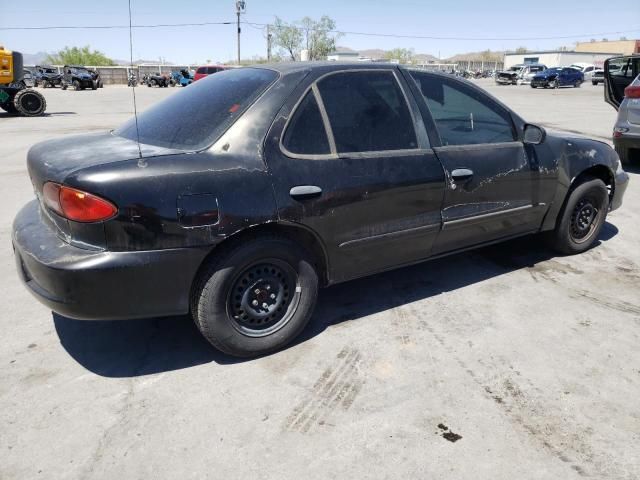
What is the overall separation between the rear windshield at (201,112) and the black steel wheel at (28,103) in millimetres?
15669

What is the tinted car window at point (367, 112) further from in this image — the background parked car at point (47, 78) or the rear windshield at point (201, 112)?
the background parked car at point (47, 78)

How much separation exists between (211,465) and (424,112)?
2.41 metres

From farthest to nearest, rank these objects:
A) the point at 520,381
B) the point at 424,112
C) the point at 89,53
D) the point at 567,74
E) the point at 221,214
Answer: the point at 89,53 → the point at 567,74 → the point at 424,112 → the point at 520,381 → the point at 221,214

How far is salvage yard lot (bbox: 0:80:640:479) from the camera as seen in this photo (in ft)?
7.06

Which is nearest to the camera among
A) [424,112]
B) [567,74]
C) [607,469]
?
[607,469]

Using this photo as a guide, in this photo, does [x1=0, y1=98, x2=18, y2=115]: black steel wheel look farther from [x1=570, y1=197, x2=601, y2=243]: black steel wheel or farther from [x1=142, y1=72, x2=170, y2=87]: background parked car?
[x1=142, y1=72, x2=170, y2=87]: background parked car

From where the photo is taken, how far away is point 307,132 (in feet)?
9.27

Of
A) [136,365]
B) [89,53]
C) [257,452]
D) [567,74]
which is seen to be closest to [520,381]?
[257,452]

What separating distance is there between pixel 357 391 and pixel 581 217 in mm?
2958

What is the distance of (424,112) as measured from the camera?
10.8 feet

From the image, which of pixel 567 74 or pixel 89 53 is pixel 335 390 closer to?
pixel 567 74

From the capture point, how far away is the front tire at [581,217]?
423 centimetres

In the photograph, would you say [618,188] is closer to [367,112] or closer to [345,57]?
[367,112]

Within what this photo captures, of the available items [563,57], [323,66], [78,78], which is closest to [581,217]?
[323,66]
